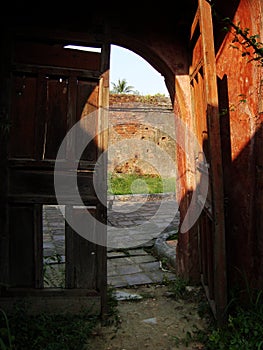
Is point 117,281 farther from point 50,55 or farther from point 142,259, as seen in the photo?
point 50,55

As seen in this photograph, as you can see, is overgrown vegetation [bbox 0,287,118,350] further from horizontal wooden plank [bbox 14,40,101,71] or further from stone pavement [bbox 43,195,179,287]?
horizontal wooden plank [bbox 14,40,101,71]

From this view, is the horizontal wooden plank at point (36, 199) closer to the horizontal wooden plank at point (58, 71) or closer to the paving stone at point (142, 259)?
the horizontal wooden plank at point (58, 71)

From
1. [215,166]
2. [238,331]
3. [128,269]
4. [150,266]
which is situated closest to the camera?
[238,331]

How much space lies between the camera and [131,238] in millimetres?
6398

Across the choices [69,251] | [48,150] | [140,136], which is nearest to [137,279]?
[69,251]

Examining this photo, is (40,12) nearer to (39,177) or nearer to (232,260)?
(39,177)

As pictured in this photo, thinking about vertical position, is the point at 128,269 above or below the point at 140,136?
below

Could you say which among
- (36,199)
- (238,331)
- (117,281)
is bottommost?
(117,281)

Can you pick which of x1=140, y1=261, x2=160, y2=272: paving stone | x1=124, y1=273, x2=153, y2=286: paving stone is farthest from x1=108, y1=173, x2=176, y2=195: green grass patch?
x1=124, y1=273, x2=153, y2=286: paving stone

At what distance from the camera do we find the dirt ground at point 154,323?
8.80 feet

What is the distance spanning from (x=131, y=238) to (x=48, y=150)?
12.3 feet

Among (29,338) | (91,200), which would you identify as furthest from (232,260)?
(29,338)

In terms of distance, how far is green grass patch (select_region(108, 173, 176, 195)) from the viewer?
13273mm

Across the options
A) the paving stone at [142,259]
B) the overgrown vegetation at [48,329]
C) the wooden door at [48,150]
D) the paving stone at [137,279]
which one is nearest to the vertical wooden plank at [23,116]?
the wooden door at [48,150]
